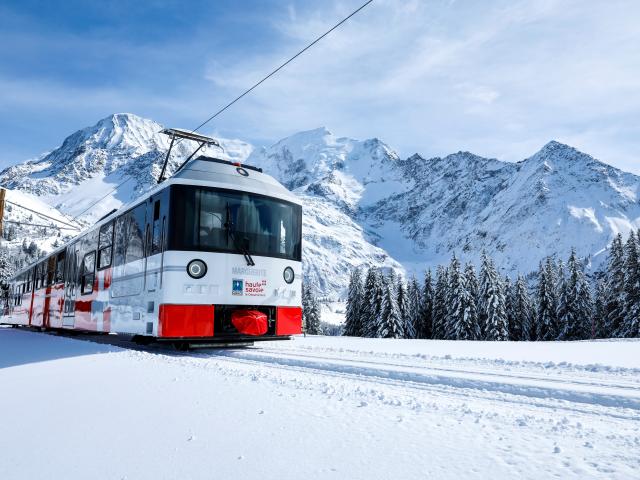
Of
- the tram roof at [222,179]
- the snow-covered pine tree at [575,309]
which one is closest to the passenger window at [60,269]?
the tram roof at [222,179]

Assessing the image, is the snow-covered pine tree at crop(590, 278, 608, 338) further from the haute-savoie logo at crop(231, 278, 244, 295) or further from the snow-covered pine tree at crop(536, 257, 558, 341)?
the haute-savoie logo at crop(231, 278, 244, 295)

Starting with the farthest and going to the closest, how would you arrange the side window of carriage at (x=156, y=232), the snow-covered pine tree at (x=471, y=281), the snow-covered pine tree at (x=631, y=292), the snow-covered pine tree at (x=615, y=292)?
the snow-covered pine tree at (x=471, y=281), the snow-covered pine tree at (x=615, y=292), the snow-covered pine tree at (x=631, y=292), the side window of carriage at (x=156, y=232)

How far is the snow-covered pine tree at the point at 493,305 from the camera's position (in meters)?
41.7

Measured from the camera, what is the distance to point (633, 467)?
2.59 meters

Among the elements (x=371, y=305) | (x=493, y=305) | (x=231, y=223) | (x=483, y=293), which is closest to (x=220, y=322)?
(x=231, y=223)

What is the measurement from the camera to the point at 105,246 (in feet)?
41.7

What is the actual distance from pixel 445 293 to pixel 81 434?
44.9 metres

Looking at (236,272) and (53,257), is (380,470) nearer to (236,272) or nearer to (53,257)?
(236,272)

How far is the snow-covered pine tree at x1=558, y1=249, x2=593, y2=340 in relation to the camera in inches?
1668

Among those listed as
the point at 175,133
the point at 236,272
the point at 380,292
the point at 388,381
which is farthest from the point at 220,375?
the point at 380,292

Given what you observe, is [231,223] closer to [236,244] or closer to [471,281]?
[236,244]

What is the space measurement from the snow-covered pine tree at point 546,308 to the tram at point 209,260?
4071 centimetres

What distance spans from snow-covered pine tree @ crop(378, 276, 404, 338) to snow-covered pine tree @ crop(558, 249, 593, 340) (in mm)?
14280

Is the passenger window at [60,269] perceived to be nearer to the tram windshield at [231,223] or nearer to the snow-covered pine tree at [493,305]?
the tram windshield at [231,223]
